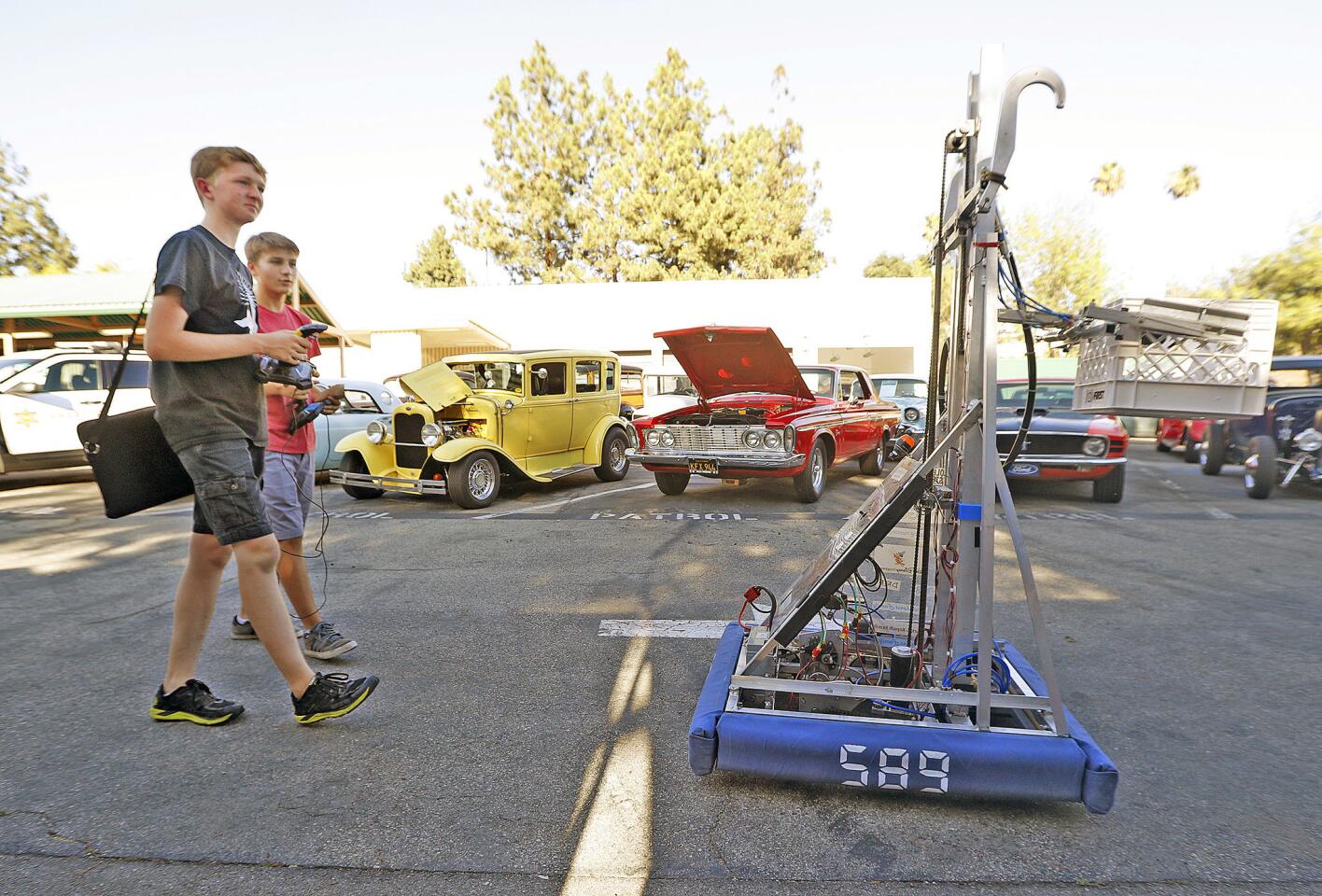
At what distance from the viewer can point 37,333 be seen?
19.8 m

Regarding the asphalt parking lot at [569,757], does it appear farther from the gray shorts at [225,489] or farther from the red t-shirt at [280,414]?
the red t-shirt at [280,414]

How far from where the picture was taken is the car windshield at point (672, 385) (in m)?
15.7

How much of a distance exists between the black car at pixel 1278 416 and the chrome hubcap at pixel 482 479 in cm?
925

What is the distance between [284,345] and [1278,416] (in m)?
11.8

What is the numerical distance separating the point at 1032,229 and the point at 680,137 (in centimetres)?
1689

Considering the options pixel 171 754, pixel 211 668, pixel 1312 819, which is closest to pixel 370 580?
pixel 211 668

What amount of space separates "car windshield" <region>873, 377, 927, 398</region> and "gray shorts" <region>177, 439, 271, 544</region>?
43.3 ft

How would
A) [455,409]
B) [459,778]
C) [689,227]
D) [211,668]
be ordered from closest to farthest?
1. [459,778]
2. [211,668]
3. [455,409]
4. [689,227]

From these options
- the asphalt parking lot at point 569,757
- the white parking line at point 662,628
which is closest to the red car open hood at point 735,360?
the asphalt parking lot at point 569,757

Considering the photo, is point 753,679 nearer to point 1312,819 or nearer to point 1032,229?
point 1312,819

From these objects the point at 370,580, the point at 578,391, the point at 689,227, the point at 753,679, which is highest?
the point at 689,227

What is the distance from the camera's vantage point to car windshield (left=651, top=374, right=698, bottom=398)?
1570 cm

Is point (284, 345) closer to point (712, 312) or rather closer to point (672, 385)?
point (672, 385)

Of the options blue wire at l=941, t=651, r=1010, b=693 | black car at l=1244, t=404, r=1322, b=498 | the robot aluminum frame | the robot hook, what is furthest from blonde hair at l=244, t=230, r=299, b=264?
black car at l=1244, t=404, r=1322, b=498
